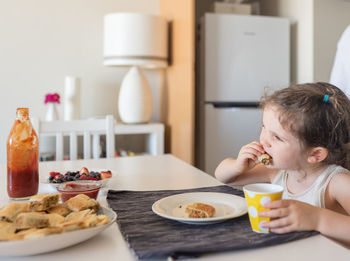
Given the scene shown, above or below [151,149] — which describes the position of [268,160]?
above

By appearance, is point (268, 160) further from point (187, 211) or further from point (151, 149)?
point (151, 149)

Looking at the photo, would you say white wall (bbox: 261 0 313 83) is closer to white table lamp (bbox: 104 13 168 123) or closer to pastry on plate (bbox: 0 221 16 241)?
white table lamp (bbox: 104 13 168 123)

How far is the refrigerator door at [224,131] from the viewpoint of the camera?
9.02 ft

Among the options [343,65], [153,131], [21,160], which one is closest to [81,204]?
[21,160]

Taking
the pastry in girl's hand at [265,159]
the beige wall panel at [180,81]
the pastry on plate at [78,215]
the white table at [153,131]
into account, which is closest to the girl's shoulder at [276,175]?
the pastry in girl's hand at [265,159]

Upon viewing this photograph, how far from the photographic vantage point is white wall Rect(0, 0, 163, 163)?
110 inches

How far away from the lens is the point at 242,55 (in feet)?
9.10

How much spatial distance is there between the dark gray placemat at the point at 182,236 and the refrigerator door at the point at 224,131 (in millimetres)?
1953

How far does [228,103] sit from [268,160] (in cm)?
190

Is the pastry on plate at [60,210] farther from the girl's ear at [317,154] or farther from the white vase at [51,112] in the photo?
the white vase at [51,112]

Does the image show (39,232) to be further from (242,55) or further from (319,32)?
(319,32)

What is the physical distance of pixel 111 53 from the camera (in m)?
2.73

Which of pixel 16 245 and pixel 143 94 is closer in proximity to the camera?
pixel 16 245

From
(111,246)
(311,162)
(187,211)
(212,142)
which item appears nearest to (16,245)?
(111,246)
